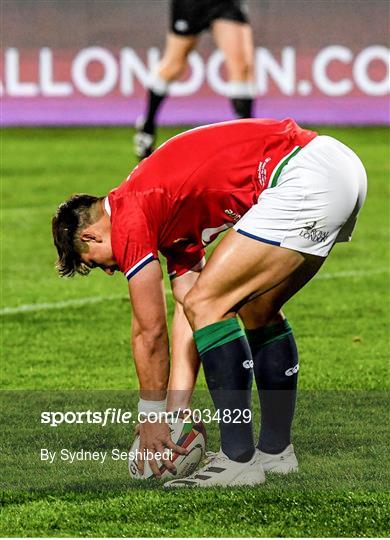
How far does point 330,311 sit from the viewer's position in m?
11.2

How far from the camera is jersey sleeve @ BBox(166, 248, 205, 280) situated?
22.2 ft

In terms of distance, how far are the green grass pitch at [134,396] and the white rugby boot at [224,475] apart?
0.19 ft

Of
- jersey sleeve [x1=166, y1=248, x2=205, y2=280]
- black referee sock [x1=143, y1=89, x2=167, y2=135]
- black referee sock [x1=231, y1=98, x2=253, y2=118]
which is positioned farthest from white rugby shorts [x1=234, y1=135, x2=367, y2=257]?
black referee sock [x1=231, y1=98, x2=253, y2=118]

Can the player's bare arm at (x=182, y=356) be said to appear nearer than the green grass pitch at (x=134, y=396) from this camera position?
No

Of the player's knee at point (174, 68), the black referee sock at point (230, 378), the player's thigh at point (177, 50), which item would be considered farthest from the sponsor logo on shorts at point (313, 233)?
the player's thigh at point (177, 50)

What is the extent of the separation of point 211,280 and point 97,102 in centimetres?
1694

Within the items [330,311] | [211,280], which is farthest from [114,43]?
[211,280]

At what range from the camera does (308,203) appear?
617cm

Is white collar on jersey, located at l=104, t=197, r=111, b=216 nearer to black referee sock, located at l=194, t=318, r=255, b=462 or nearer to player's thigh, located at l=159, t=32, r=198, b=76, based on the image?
black referee sock, located at l=194, t=318, r=255, b=462

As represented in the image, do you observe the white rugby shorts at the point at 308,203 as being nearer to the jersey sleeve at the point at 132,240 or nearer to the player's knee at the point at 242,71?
the jersey sleeve at the point at 132,240

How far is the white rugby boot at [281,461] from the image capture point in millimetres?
6512

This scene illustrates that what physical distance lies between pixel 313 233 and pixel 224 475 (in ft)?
3.50

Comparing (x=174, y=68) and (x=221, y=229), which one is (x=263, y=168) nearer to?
(x=221, y=229)

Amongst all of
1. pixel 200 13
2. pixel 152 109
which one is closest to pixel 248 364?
pixel 152 109
